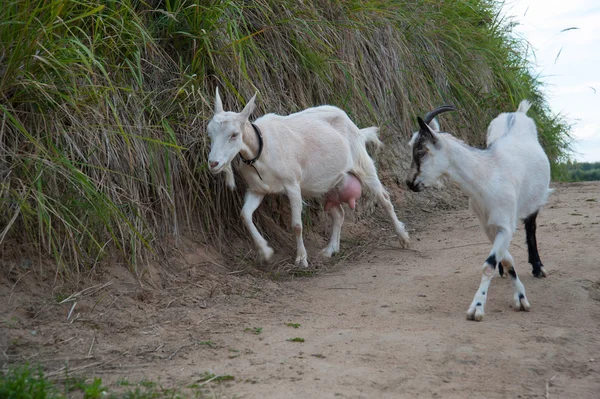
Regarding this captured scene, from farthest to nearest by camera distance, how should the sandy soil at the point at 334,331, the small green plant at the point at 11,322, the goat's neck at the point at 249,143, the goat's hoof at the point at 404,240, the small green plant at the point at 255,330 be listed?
the goat's hoof at the point at 404,240 → the goat's neck at the point at 249,143 → the small green plant at the point at 255,330 → the small green plant at the point at 11,322 → the sandy soil at the point at 334,331

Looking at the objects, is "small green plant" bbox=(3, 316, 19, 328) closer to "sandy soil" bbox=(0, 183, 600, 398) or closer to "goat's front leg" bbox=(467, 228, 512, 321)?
"sandy soil" bbox=(0, 183, 600, 398)

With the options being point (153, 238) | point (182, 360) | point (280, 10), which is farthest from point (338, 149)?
point (182, 360)

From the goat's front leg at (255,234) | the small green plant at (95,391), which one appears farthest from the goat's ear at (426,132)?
the small green plant at (95,391)

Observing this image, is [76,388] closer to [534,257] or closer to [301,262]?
[301,262]

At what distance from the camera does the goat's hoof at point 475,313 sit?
4281mm

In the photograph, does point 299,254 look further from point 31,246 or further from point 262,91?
point 31,246

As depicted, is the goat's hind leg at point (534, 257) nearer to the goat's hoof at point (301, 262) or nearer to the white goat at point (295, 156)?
the white goat at point (295, 156)

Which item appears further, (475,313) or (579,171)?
(579,171)

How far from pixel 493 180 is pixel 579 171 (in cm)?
817

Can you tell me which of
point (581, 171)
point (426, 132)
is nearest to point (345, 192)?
point (426, 132)

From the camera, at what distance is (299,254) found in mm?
5852

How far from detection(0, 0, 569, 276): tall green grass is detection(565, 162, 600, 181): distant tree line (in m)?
3.97

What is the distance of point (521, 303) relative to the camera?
178 inches

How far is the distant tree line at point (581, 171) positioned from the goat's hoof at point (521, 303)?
7520 mm
